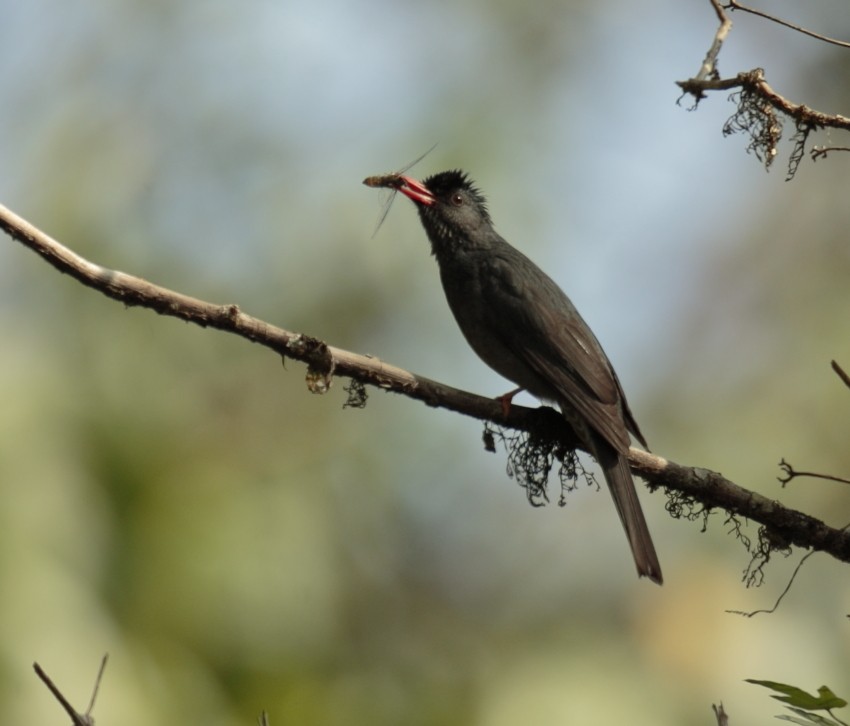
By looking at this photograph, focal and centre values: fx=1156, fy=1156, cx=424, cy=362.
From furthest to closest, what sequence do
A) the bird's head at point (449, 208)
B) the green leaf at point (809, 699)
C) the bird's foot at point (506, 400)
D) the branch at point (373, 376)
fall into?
the bird's head at point (449, 208) < the bird's foot at point (506, 400) < the branch at point (373, 376) < the green leaf at point (809, 699)

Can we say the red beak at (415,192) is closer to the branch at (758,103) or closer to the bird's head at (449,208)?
the bird's head at (449,208)

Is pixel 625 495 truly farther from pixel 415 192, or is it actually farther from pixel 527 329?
pixel 415 192

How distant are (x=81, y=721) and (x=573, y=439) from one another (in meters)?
3.03

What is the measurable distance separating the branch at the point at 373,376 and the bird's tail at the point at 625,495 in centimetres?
14

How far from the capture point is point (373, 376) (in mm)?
3861

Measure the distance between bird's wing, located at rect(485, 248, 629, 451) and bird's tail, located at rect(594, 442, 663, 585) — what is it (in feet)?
0.45

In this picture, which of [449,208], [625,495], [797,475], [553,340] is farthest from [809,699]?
[449,208]

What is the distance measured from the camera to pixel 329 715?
238 inches

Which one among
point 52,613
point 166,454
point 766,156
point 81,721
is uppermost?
point 166,454

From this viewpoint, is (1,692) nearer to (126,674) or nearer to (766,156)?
(126,674)

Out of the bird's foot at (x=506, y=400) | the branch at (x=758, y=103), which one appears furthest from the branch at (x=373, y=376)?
the branch at (x=758, y=103)

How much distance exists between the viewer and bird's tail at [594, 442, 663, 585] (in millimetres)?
4582

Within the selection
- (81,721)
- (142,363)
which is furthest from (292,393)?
(81,721)

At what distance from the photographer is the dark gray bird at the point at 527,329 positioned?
4.70 metres
